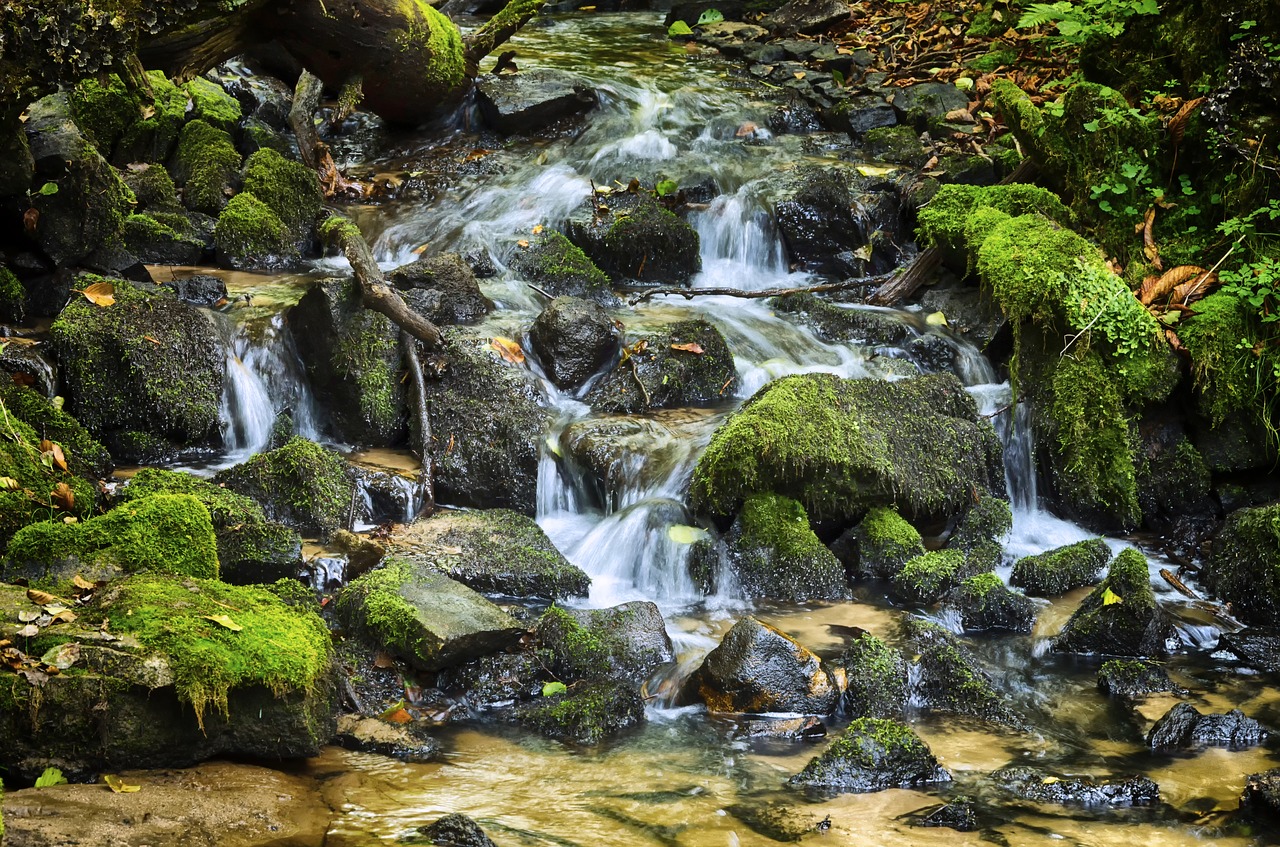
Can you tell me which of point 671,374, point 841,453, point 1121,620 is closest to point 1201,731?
point 1121,620

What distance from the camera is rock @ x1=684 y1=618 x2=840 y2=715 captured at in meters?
5.34

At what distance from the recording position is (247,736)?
430 cm

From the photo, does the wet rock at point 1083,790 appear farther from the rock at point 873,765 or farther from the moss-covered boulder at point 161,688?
the moss-covered boulder at point 161,688

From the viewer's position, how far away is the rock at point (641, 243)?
10.1 metres

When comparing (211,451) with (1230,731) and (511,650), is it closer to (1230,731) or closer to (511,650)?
(511,650)

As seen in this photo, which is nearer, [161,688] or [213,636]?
[161,688]

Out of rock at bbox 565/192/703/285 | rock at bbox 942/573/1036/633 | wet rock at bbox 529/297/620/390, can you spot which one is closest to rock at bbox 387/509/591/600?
wet rock at bbox 529/297/620/390

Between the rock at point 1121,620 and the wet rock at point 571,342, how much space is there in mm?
4020

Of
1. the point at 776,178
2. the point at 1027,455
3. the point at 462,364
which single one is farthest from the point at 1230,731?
the point at 776,178

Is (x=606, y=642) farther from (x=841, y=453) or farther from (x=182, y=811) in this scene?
(x=182, y=811)

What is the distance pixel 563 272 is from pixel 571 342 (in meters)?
1.50

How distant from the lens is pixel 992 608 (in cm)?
640

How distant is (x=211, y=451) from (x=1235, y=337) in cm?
740

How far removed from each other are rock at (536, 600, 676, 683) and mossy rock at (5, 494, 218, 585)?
1.76 m
